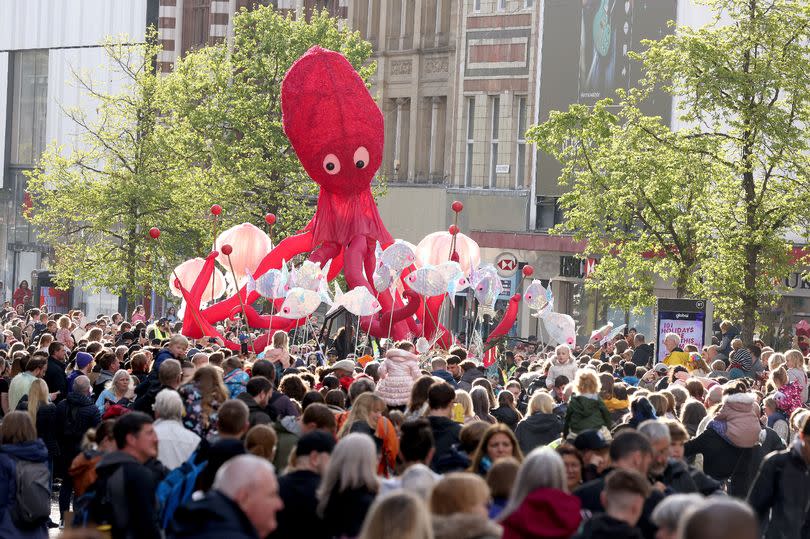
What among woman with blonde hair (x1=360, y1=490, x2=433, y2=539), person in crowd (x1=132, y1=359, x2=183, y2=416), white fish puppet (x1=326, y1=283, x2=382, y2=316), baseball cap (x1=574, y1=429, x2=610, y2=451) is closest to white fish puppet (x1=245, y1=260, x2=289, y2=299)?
white fish puppet (x1=326, y1=283, x2=382, y2=316)

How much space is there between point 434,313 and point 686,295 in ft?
19.5

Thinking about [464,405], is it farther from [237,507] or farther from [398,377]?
[237,507]

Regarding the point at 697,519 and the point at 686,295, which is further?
the point at 686,295

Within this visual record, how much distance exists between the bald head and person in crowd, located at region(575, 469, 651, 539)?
5.17 ft

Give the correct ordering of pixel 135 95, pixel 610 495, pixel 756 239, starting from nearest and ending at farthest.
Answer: pixel 610 495, pixel 756 239, pixel 135 95

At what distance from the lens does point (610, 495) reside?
324 inches

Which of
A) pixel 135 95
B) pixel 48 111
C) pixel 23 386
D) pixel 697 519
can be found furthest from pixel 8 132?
pixel 697 519

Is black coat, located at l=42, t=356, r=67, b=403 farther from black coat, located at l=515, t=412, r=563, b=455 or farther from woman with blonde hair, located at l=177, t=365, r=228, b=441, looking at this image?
woman with blonde hair, located at l=177, t=365, r=228, b=441

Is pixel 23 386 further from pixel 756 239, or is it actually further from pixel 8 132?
pixel 8 132

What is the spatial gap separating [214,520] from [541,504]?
146 cm

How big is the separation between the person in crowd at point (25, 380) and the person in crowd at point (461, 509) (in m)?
9.67

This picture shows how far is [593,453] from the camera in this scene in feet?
34.6

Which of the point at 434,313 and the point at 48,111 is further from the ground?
the point at 48,111

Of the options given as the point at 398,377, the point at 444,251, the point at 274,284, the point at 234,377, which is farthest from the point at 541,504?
the point at 444,251
